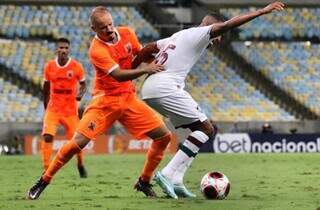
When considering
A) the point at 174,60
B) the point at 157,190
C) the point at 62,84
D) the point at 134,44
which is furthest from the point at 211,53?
the point at 174,60

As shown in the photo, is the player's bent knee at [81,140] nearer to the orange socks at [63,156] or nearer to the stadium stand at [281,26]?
the orange socks at [63,156]

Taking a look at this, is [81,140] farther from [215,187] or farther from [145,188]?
[215,187]

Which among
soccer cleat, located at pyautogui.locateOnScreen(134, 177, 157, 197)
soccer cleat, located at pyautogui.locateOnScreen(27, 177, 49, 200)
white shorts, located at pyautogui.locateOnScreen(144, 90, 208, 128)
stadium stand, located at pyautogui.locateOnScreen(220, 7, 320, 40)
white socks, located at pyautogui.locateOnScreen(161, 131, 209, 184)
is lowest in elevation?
stadium stand, located at pyautogui.locateOnScreen(220, 7, 320, 40)

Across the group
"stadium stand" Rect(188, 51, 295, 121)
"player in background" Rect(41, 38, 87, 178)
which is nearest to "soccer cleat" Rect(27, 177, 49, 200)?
"player in background" Rect(41, 38, 87, 178)

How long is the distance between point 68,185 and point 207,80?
24721mm

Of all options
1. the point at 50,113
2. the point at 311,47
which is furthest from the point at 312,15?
the point at 50,113

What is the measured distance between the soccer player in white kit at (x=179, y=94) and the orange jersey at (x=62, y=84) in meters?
5.54

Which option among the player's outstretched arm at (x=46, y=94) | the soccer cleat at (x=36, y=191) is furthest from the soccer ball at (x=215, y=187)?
the player's outstretched arm at (x=46, y=94)

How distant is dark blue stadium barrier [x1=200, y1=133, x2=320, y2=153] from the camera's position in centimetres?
3095

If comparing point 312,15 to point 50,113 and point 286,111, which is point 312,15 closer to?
point 286,111

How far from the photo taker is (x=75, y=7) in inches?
1609

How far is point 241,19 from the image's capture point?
9.96 metres

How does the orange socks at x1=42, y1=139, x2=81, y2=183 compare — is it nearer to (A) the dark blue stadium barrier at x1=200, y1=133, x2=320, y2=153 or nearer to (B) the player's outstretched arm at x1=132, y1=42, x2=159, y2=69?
(B) the player's outstretched arm at x1=132, y1=42, x2=159, y2=69

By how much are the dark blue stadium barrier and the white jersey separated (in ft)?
66.5
